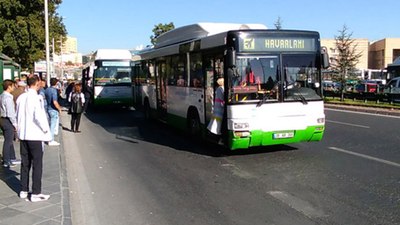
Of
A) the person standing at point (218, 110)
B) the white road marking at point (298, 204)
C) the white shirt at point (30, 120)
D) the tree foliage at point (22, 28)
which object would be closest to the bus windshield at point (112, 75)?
the tree foliage at point (22, 28)

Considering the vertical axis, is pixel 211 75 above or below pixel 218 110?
above

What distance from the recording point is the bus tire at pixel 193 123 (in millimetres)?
11880

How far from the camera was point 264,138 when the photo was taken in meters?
9.70

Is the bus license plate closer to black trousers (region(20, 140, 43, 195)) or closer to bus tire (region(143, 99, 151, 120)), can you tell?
black trousers (region(20, 140, 43, 195))

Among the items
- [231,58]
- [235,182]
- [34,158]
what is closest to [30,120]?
[34,158]

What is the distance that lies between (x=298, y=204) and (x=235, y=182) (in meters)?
1.64

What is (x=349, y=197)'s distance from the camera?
6652mm

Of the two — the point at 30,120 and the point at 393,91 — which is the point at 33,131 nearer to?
the point at 30,120

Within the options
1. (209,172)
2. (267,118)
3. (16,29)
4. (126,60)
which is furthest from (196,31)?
(16,29)

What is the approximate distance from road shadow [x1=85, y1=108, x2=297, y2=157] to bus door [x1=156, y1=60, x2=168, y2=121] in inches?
23.5

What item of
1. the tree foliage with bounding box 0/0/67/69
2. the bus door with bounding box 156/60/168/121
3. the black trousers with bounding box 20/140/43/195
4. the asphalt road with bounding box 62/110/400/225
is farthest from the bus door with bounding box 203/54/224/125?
the tree foliage with bounding box 0/0/67/69

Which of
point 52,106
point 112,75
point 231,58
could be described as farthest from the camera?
point 112,75

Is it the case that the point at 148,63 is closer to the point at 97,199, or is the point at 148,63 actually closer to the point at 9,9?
the point at 97,199

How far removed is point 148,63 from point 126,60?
301 inches
